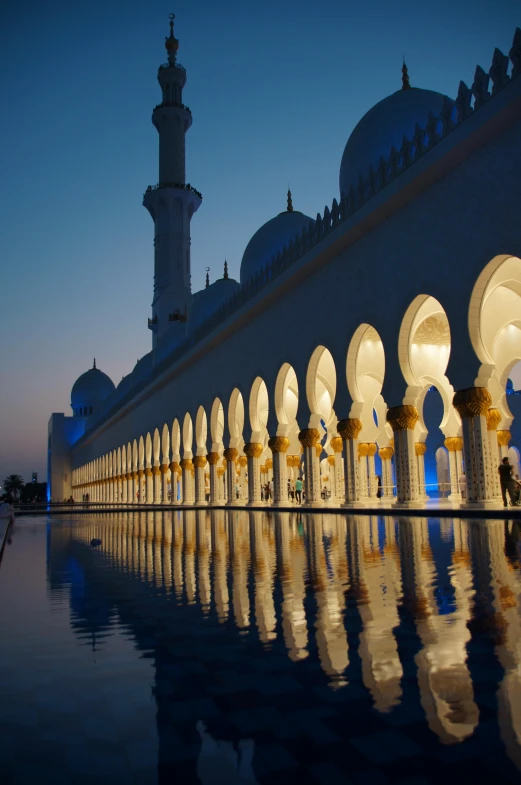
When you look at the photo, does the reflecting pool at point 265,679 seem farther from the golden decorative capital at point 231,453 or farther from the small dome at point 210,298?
the small dome at point 210,298

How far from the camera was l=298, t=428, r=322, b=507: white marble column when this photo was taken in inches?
511

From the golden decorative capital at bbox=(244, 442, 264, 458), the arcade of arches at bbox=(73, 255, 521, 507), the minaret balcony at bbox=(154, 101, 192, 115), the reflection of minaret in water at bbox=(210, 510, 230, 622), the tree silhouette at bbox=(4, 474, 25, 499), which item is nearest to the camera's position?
the reflection of minaret in water at bbox=(210, 510, 230, 622)

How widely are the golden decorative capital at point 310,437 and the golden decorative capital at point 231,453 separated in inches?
176

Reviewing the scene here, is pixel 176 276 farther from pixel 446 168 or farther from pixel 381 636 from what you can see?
pixel 381 636

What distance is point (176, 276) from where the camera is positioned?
27250 mm

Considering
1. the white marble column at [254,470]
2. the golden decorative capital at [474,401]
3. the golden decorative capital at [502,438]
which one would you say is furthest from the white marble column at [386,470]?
the golden decorative capital at [474,401]

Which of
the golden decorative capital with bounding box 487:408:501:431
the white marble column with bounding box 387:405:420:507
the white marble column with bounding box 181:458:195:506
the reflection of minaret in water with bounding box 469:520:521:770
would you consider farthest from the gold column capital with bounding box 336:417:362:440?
the white marble column with bounding box 181:458:195:506

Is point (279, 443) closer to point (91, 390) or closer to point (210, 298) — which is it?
point (210, 298)

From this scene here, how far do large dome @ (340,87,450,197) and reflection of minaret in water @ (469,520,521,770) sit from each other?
9261mm

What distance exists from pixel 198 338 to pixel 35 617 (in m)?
16.9

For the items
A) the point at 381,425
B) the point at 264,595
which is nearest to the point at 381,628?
the point at 264,595

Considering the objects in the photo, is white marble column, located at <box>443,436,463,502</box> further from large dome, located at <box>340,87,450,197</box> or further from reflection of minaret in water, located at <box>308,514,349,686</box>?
reflection of minaret in water, located at <box>308,514,349,686</box>

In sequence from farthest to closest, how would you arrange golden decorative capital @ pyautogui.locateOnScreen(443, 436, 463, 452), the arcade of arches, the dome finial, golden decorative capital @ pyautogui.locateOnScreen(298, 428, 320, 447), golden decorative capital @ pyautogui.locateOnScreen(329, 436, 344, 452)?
golden decorative capital @ pyautogui.locateOnScreen(329, 436, 344, 452), golden decorative capital @ pyautogui.locateOnScreen(443, 436, 463, 452), golden decorative capital @ pyautogui.locateOnScreen(298, 428, 320, 447), the dome finial, the arcade of arches

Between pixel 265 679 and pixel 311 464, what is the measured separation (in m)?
11.8
